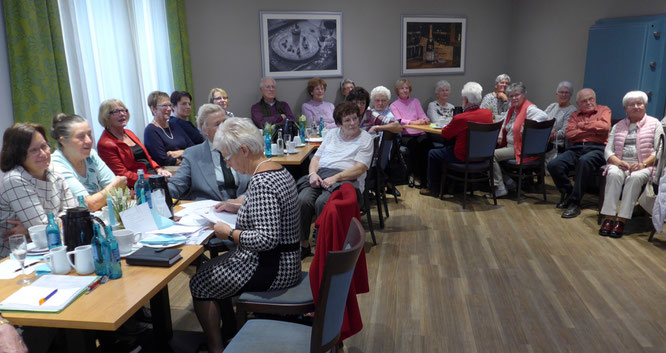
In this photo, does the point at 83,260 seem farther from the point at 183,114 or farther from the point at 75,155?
the point at 183,114

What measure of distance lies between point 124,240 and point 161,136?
263 cm

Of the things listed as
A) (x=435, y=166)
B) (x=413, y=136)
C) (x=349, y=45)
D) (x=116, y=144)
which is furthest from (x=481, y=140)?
(x=116, y=144)

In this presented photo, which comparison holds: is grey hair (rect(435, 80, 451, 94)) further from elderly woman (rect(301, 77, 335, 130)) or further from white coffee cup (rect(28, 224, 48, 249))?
white coffee cup (rect(28, 224, 48, 249))

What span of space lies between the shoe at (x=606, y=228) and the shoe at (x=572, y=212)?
43cm

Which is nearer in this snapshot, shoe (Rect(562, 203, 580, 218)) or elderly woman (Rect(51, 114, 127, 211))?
elderly woman (Rect(51, 114, 127, 211))

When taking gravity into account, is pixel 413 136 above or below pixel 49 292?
below

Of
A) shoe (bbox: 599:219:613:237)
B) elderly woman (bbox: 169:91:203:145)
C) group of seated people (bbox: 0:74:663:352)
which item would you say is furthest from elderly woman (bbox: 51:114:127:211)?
shoe (bbox: 599:219:613:237)

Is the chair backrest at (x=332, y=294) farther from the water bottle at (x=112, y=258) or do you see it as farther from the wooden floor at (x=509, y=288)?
the wooden floor at (x=509, y=288)

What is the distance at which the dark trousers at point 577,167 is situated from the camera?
15.3ft

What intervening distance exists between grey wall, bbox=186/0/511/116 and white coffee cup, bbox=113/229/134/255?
4.72 meters

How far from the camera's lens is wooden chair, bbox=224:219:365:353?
1.47 m

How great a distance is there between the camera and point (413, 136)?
244 inches

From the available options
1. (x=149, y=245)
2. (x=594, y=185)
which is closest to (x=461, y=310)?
(x=149, y=245)

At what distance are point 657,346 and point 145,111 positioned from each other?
4.68 m
